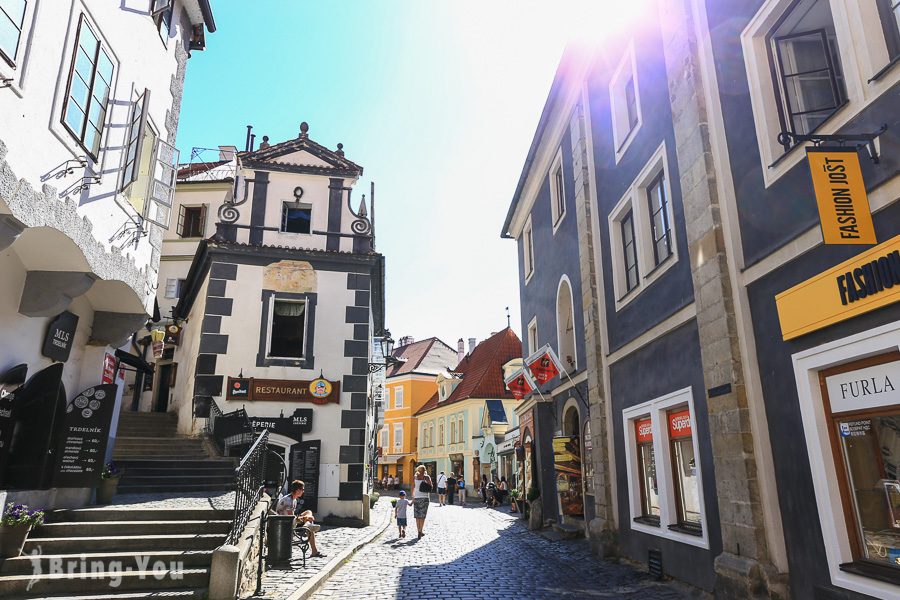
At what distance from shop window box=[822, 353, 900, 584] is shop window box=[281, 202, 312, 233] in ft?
52.6

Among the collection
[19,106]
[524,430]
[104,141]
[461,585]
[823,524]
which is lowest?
[461,585]

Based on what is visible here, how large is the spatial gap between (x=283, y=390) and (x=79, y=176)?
421 inches

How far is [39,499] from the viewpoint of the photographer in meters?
8.66

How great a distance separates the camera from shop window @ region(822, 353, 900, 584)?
545 centimetres

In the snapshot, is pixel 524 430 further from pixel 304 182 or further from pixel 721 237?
pixel 721 237

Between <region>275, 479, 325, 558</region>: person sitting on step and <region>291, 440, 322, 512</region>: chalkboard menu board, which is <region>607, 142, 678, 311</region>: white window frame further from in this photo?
<region>291, 440, 322, 512</region>: chalkboard menu board

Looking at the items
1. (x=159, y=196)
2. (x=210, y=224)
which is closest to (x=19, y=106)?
(x=159, y=196)

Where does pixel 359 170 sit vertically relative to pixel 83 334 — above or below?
above

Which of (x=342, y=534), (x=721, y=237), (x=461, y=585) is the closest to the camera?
(x=721, y=237)

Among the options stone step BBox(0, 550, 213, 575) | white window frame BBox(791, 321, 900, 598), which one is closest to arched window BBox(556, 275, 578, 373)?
white window frame BBox(791, 321, 900, 598)

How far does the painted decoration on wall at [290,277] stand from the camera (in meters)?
18.6

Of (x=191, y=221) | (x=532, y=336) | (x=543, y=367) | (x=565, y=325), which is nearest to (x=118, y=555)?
(x=543, y=367)

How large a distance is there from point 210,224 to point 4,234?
2283 cm

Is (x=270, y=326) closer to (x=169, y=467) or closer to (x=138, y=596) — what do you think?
(x=169, y=467)
